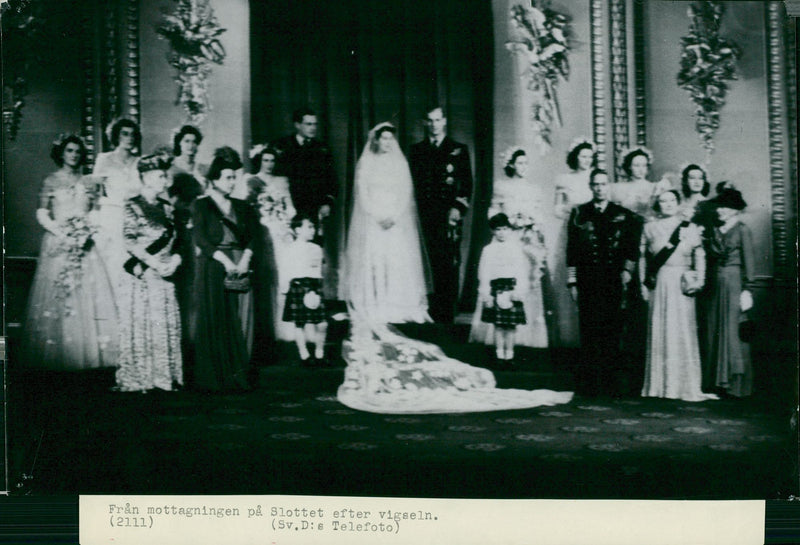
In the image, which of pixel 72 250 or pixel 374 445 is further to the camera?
pixel 72 250

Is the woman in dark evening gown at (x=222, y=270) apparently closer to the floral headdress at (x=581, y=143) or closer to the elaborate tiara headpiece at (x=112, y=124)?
the elaborate tiara headpiece at (x=112, y=124)

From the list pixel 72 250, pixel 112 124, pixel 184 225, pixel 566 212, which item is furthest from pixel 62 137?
pixel 566 212

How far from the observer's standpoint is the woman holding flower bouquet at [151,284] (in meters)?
5.84

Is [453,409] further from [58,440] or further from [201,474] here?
[58,440]

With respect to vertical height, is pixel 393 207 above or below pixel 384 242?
above

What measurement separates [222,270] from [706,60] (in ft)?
11.7

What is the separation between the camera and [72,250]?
231 inches

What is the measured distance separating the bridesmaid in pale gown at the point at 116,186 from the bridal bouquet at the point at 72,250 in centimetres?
9

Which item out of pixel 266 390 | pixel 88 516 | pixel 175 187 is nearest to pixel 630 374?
pixel 266 390

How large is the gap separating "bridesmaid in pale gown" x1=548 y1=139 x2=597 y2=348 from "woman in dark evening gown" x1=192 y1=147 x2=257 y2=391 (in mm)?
2048

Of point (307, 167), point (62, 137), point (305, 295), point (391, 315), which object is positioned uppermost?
point (62, 137)

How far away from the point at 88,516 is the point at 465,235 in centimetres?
309

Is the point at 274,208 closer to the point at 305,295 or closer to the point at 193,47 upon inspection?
the point at 305,295

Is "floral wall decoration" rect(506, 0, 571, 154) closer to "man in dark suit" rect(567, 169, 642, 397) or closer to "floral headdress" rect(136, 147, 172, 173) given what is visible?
"man in dark suit" rect(567, 169, 642, 397)
